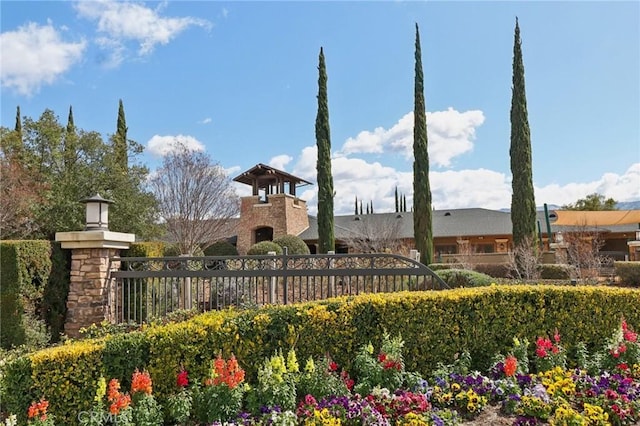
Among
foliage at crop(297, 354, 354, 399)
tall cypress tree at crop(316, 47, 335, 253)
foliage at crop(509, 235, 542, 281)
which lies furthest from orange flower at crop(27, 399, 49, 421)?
tall cypress tree at crop(316, 47, 335, 253)

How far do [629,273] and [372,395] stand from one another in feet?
47.9

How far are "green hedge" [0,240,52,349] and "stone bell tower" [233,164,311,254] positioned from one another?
17.8 meters

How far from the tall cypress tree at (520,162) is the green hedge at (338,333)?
16749mm

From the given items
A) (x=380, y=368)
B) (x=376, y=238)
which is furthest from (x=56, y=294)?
(x=376, y=238)

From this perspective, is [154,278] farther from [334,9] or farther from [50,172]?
[50,172]

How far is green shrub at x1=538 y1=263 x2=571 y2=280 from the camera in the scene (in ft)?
53.5

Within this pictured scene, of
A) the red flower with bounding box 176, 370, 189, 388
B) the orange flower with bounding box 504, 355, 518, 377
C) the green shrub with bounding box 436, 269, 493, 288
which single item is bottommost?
the orange flower with bounding box 504, 355, 518, 377

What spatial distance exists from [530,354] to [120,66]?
10288 mm

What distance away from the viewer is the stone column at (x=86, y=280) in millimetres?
6574

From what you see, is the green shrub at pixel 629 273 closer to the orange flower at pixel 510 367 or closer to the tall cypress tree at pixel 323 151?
the orange flower at pixel 510 367

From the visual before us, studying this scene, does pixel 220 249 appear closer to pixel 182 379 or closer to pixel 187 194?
pixel 187 194

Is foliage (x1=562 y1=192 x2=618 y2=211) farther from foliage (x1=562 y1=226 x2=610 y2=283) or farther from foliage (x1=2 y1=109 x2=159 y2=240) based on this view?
foliage (x1=2 y1=109 x2=159 y2=240)

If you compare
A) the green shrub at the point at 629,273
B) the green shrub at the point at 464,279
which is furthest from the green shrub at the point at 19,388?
the green shrub at the point at 629,273

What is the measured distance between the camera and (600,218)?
2442 cm
